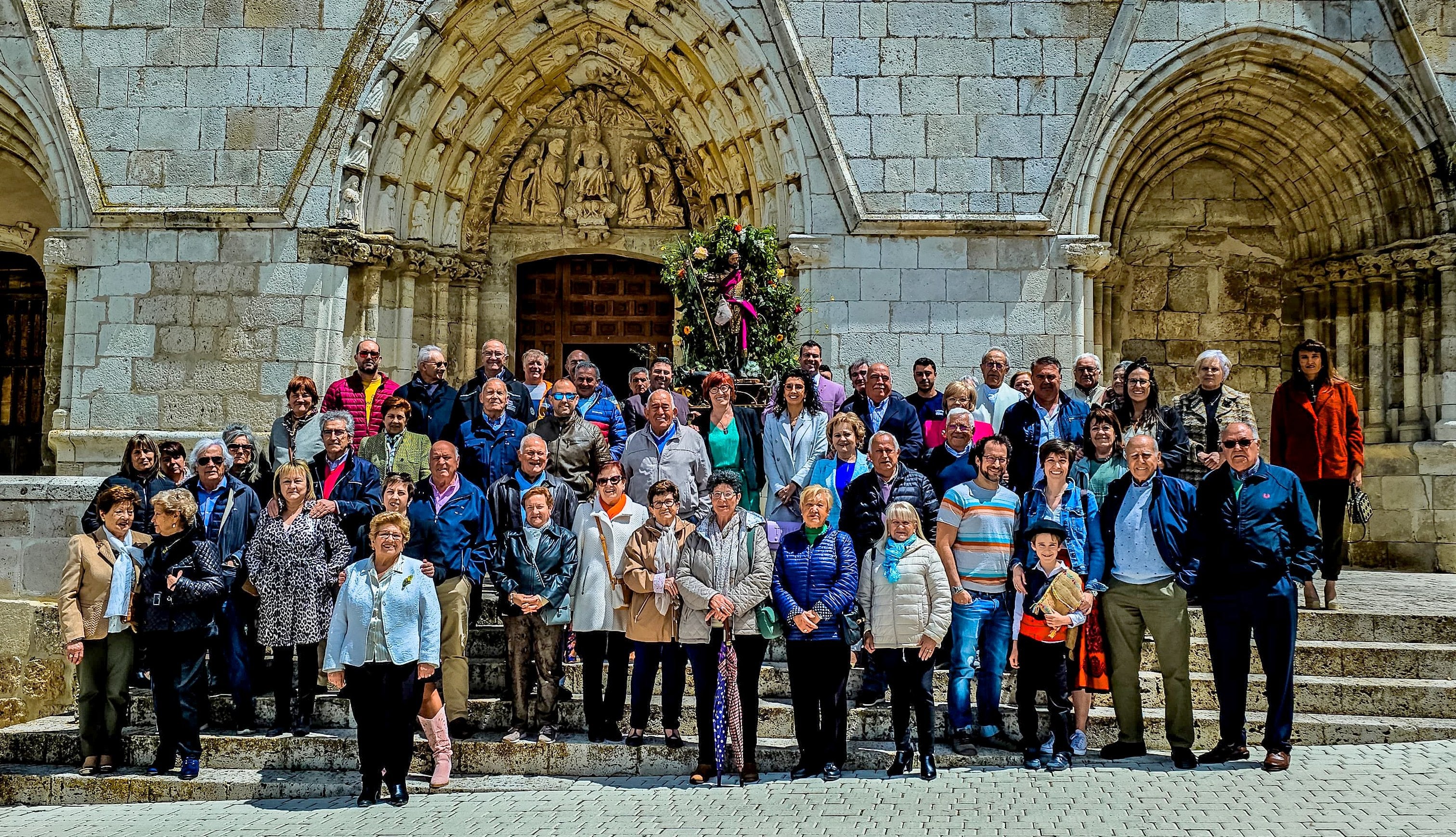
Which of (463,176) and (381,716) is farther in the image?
(463,176)

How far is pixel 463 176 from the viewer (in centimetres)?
1165

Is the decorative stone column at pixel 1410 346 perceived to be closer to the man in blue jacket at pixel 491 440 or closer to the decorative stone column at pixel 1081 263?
the decorative stone column at pixel 1081 263

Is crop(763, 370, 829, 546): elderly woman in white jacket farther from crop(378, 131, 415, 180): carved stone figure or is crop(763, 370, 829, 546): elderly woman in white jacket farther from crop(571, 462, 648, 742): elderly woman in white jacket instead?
crop(378, 131, 415, 180): carved stone figure

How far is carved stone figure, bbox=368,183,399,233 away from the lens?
432 inches

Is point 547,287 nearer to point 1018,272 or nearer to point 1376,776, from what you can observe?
point 1018,272

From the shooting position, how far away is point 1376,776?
5.81 meters

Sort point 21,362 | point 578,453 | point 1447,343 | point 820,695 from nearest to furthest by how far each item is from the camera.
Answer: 1. point 820,695
2. point 578,453
3. point 1447,343
4. point 21,362

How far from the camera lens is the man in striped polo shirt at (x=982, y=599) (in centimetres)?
630

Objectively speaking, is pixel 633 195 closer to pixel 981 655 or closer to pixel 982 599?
pixel 982 599

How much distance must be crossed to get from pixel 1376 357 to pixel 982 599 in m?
6.93

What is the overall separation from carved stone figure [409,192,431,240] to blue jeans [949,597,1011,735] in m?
6.96

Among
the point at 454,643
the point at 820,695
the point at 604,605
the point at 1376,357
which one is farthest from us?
the point at 1376,357

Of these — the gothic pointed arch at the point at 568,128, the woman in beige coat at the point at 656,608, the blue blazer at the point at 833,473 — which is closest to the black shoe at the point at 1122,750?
the blue blazer at the point at 833,473

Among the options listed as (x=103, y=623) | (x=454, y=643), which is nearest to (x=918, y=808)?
(x=454, y=643)
